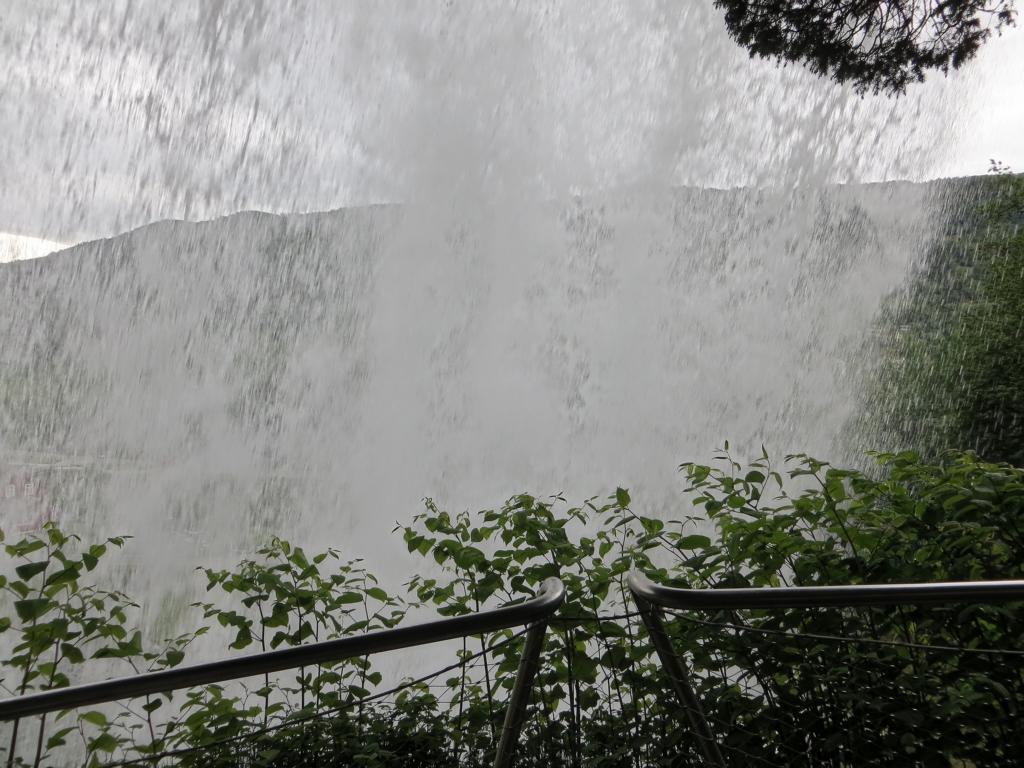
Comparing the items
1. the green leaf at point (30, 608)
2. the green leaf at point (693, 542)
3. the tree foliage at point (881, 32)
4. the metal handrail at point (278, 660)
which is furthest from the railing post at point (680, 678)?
the tree foliage at point (881, 32)

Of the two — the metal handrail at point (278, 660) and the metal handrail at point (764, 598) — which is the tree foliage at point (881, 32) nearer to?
the metal handrail at point (764, 598)

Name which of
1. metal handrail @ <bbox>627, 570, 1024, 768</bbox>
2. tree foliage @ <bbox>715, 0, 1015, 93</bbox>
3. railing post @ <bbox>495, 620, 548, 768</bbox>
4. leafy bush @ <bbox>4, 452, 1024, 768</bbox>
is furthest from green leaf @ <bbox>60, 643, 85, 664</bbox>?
tree foliage @ <bbox>715, 0, 1015, 93</bbox>

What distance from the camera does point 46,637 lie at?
7.13ft

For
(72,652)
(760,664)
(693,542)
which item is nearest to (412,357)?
(72,652)

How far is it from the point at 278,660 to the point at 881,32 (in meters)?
5.79

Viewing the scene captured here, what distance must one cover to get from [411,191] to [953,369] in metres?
6.83

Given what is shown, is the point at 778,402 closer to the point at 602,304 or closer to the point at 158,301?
the point at 602,304

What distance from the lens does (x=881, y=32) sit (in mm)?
5406

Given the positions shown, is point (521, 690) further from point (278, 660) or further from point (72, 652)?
point (72, 652)

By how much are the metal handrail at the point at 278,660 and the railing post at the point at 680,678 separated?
0.17 meters

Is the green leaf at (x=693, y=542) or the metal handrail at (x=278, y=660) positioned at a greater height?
the green leaf at (x=693, y=542)

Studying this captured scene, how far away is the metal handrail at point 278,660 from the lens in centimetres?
114

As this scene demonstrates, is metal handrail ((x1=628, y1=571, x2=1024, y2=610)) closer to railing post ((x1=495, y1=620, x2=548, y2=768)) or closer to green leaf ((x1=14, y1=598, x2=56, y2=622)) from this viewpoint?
railing post ((x1=495, y1=620, x2=548, y2=768))

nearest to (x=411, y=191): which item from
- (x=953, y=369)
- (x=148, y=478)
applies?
(x=148, y=478)
